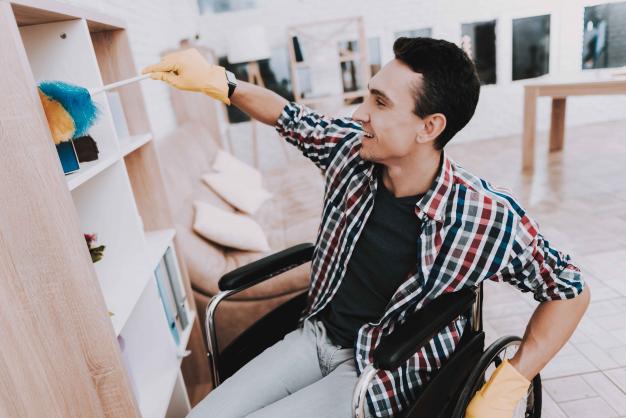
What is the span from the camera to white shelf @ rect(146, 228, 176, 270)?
1.37 meters

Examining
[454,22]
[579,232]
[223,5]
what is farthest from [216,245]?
[454,22]

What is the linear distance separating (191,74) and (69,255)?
669 mm

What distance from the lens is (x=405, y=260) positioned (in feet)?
3.75

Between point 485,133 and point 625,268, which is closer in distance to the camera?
point 625,268

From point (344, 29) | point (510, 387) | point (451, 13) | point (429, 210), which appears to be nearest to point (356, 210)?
point (429, 210)

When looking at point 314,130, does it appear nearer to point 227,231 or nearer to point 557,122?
point 227,231

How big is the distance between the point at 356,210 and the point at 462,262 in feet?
1.03

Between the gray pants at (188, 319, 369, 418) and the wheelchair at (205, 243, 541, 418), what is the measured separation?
0.09 m

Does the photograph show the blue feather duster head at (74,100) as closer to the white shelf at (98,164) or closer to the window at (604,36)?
the white shelf at (98,164)

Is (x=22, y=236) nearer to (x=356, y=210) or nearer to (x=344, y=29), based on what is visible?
(x=356, y=210)

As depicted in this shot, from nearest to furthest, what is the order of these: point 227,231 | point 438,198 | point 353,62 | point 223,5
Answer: point 438,198 → point 227,231 → point 223,5 → point 353,62

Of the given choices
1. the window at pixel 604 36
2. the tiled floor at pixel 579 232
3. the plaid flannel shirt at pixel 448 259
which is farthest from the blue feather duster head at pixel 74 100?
the window at pixel 604 36

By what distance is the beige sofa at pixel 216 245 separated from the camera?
1823mm

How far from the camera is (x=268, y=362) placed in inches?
47.6
